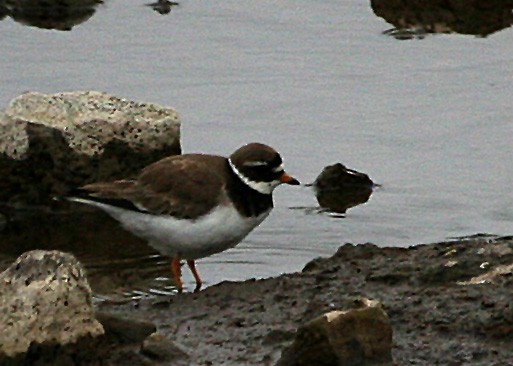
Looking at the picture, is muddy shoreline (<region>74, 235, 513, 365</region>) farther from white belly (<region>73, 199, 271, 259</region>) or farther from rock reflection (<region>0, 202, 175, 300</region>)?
rock reflection (<region>0, 202, 175, 300</region>)

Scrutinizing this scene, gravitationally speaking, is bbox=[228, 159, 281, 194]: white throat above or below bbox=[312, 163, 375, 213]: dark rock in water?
above

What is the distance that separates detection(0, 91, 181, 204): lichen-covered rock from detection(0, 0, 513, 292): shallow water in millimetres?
1087

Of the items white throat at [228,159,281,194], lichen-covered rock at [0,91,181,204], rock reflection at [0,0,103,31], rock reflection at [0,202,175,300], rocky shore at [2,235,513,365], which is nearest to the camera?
rocky shore at [2,235,513,365]

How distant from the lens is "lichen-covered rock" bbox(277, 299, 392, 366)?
7.52 meters

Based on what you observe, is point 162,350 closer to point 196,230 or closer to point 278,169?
point 196,230

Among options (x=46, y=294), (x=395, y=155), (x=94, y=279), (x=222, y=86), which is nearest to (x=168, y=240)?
(x=94, y=279)

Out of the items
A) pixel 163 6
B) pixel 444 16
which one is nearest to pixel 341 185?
pixel 444 16

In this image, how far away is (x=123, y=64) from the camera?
51.9 feet

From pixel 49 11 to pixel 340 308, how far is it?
33.2 ft

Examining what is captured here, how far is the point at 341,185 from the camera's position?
42.3 feet

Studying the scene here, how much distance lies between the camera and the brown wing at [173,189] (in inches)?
396

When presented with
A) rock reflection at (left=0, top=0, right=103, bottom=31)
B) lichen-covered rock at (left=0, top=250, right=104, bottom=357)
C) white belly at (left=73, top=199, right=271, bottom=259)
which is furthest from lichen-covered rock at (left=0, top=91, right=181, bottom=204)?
rock reflection at (left=0, top=0, right=103, bottom=31)

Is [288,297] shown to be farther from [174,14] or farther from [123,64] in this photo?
[174,14]

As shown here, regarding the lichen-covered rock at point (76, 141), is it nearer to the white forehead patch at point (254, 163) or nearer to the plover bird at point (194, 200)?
the plover bird at point (194, 200)
